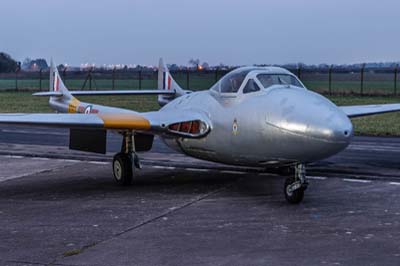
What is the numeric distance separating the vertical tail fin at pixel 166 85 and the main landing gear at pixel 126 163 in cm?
430

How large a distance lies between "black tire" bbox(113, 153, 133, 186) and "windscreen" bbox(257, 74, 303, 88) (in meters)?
3.26

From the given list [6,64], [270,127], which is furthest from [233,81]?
[6,64]

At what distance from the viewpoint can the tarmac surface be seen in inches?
335

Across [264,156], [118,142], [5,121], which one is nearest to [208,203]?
[264,156]

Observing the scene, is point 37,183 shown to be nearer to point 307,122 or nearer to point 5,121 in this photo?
point 5,121

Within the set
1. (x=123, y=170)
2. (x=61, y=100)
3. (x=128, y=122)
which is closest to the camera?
(x=128, y=122)

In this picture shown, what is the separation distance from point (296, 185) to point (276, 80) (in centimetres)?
191

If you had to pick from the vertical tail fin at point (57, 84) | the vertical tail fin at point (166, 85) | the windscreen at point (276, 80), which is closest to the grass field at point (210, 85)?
the vertical tail fin at point (166, 85)

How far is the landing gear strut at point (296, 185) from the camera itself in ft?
37.5

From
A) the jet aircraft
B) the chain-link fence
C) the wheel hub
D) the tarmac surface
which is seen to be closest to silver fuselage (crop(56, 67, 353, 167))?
the jet aircraft

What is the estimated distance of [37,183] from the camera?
564 inches

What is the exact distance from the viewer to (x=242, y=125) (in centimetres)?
1198

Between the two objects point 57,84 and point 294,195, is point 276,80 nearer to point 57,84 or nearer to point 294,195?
point 294,195

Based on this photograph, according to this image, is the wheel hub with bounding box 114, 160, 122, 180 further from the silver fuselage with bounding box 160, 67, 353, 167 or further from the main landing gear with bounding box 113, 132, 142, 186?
the silver fuselage with bounding box 160, 67, 353, 167
